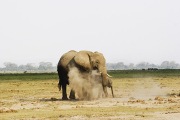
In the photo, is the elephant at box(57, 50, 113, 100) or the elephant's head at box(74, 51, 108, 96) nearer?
the elephant's head at box(74, 51, 108, 96)

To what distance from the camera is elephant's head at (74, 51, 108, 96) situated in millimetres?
31719

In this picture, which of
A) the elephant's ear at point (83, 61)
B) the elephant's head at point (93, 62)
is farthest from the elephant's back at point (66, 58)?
the elephant's ear at point (83, 61)

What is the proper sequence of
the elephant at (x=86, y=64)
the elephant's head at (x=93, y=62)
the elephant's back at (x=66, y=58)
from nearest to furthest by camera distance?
the elephant's head at (x=93, y=62) < the elephant at (x=86, y=64) < the elephant's back at (x=66, y=58)

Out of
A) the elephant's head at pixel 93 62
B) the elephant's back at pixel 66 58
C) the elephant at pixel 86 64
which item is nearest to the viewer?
the elephant's head at pixel 93 62

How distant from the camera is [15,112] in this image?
80.4ft

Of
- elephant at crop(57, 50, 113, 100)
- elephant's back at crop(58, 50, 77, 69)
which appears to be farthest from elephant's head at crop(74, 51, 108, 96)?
elephant's back at crop(58, 50, 77, 69)

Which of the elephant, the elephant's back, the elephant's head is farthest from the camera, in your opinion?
the elephant's back

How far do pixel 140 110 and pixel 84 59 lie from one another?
9.18 metres

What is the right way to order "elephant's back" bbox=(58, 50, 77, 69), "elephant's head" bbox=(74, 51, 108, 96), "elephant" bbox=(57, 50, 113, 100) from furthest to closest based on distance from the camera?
"elephant's back" bbox=(58, 50, 77, 69)
"elephant" bbox=(57, 50, 113, 100)
"elephant's head" bbox=(74, 51, 108, 96)

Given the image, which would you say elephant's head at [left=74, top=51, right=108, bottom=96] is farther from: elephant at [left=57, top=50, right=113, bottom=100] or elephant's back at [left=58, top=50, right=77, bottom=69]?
elephant's back at [left=58, top=50, right=77, bottom=69]

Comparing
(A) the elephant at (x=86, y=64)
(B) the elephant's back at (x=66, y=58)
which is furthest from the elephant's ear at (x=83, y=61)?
(B) the elephant's back at (x=66, y=58)

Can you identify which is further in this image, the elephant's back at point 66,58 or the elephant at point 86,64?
the elephant's back at point 66,58

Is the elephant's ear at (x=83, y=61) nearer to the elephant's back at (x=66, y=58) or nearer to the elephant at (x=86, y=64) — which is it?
the elephant at (x=86, y=64)

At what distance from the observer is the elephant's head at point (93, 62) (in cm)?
3172
